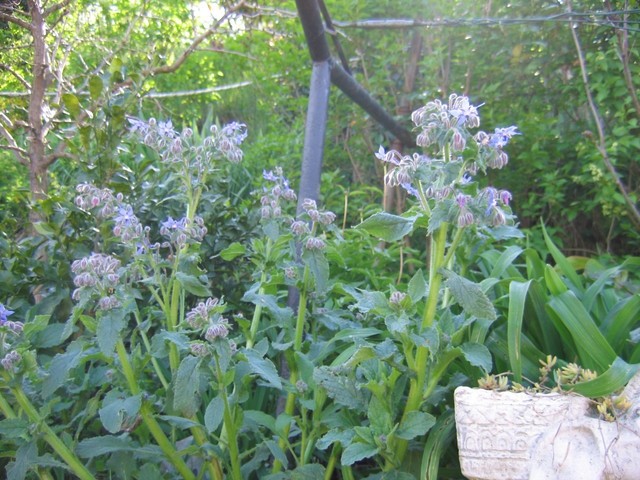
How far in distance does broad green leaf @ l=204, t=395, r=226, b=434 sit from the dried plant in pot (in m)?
0.57

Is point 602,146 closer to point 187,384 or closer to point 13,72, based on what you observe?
point 187,384

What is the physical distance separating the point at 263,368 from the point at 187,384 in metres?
0.20

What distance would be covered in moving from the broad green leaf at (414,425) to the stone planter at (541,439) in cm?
9

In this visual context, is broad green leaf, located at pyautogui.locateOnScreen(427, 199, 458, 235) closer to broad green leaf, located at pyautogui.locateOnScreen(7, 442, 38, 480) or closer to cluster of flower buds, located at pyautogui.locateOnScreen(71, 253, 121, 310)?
cluster of flower buds, located at pyautogui.locateOnScreen(71, 253, 121, 310)

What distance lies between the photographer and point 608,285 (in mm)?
2568

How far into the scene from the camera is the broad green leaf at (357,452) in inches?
60.0

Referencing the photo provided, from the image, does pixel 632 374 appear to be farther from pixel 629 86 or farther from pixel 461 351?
pixel 629 86

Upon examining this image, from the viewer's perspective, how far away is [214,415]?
164 centimetres

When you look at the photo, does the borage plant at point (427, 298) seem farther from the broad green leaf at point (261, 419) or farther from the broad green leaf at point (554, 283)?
the broad green leaf at point (554, 283)

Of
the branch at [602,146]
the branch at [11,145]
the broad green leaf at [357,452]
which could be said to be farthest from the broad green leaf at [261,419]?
the branch at [602,146]

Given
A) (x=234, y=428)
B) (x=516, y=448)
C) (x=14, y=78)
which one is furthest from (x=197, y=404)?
(x=14, y=78)

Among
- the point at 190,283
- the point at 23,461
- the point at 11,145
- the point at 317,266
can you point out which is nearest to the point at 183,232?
the point at 190,283

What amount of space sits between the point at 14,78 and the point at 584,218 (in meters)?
3.25

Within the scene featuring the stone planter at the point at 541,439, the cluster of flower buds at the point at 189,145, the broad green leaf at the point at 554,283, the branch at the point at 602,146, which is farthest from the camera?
the branch at the point at 602,146
